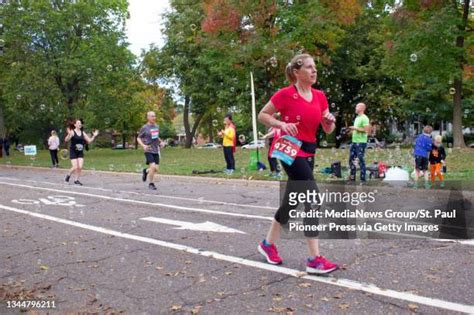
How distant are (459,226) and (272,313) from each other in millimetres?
4142

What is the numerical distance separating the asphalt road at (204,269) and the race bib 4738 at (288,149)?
1.13 meters

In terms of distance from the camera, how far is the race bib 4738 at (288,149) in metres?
4.38

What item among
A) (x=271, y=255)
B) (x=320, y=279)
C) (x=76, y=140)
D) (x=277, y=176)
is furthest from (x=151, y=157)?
(x=320, y=279)

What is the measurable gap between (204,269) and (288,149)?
153 centimetres

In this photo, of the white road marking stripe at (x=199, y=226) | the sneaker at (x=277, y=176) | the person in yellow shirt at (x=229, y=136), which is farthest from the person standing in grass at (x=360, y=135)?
the white road marking stripe at (x=199, y=226)

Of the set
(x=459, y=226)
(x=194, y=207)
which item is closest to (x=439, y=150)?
(x=459, y=226)

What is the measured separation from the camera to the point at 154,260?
5.23m

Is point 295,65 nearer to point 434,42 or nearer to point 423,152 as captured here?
point 423,152

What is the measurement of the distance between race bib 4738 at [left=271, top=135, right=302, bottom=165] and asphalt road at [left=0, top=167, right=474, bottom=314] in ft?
3.72

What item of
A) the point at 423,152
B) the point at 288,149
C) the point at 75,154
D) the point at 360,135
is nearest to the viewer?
the point at 288,149

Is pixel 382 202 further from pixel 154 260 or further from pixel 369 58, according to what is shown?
pixel 369 58

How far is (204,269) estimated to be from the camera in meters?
4.85

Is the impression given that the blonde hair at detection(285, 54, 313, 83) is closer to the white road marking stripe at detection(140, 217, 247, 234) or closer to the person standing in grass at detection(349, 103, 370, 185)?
the white road marking stripe at detection(140, 217, 247, 234)

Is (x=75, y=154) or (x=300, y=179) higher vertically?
(x=75, y=154)
